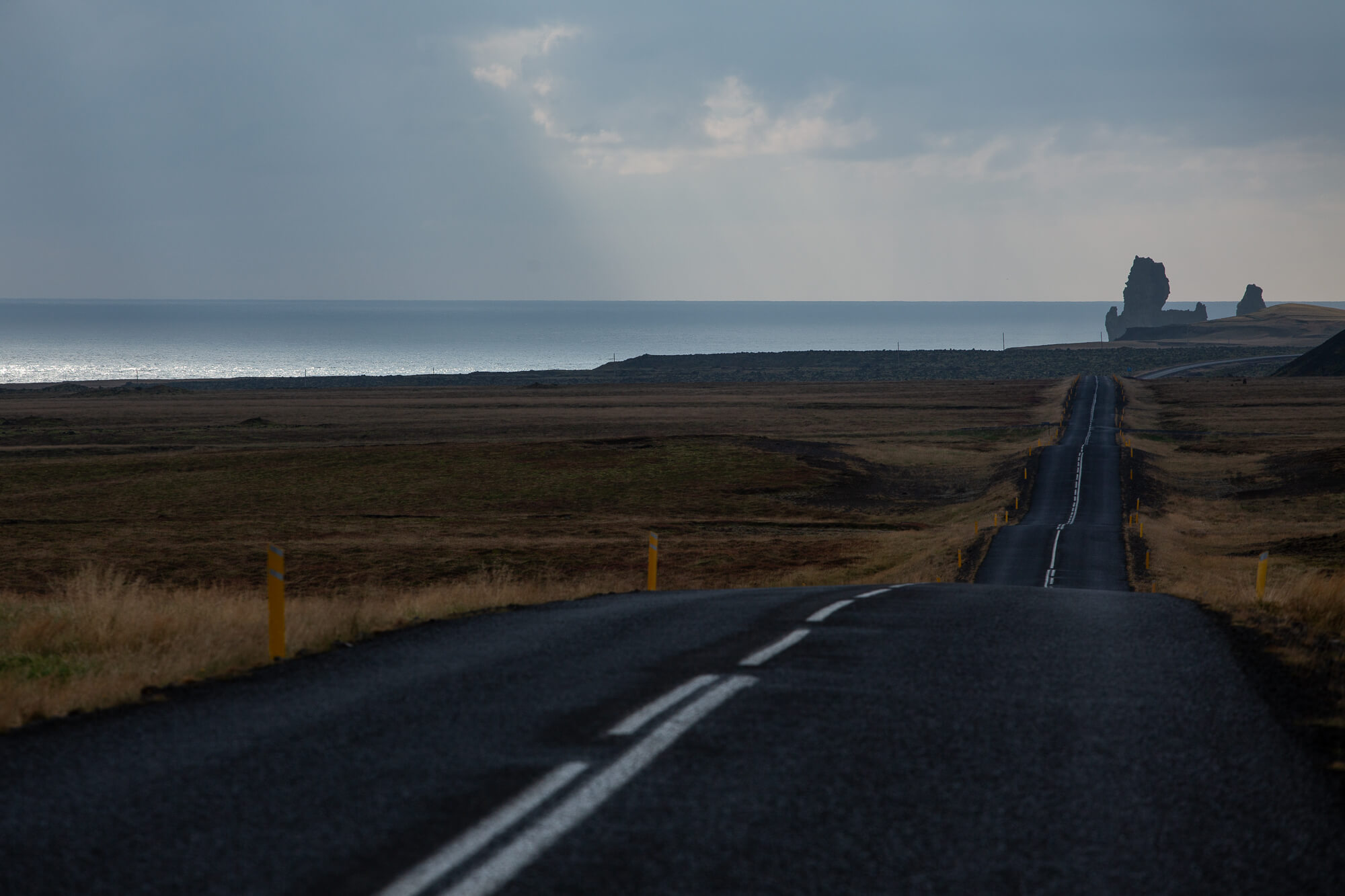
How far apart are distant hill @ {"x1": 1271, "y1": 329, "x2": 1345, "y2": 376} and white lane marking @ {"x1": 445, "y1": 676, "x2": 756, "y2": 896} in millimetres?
137993

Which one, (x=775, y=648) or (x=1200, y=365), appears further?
(x=1200, y=365)

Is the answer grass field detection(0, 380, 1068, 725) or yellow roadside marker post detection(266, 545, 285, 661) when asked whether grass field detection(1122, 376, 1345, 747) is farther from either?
yellow roadside marker post detection(266, 545, 285, 661)

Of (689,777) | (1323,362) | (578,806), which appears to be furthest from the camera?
(1323,362)

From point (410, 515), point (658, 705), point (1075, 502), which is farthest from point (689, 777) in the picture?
point (1075, 502)

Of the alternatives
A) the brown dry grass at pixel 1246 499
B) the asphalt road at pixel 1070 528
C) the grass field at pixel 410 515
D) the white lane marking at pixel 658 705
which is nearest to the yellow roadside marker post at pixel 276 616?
the grass field at pixel 410 515

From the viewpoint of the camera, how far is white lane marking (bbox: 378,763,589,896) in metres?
4.10

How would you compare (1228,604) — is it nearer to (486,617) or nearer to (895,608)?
(895,608)

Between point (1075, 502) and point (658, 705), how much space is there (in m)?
42.3

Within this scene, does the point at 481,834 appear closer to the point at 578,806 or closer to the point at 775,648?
the point at 578,806

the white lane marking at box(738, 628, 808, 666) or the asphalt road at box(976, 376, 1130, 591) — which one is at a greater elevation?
the white lane marking at box(738, 628, 808, 666)

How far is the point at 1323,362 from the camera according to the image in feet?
416

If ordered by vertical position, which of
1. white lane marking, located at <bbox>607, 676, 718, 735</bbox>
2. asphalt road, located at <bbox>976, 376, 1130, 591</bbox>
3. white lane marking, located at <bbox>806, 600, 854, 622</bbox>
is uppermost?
white lane marking, located at <bbox>607, 676, 718, 735</bbox>

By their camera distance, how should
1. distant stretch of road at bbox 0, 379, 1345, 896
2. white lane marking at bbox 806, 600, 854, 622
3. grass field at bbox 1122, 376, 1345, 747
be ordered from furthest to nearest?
grass field at bbox 1122, 376, 1345, 747, white lane marking at bbox 806, 600, 854, 622, distant stretch of road at bbox 0, 379, 1345, 896

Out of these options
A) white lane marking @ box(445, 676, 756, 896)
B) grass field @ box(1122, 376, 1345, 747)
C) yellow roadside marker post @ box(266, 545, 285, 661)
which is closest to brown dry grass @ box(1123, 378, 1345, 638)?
grass field @ box(1122, 376, 1345, 747)
